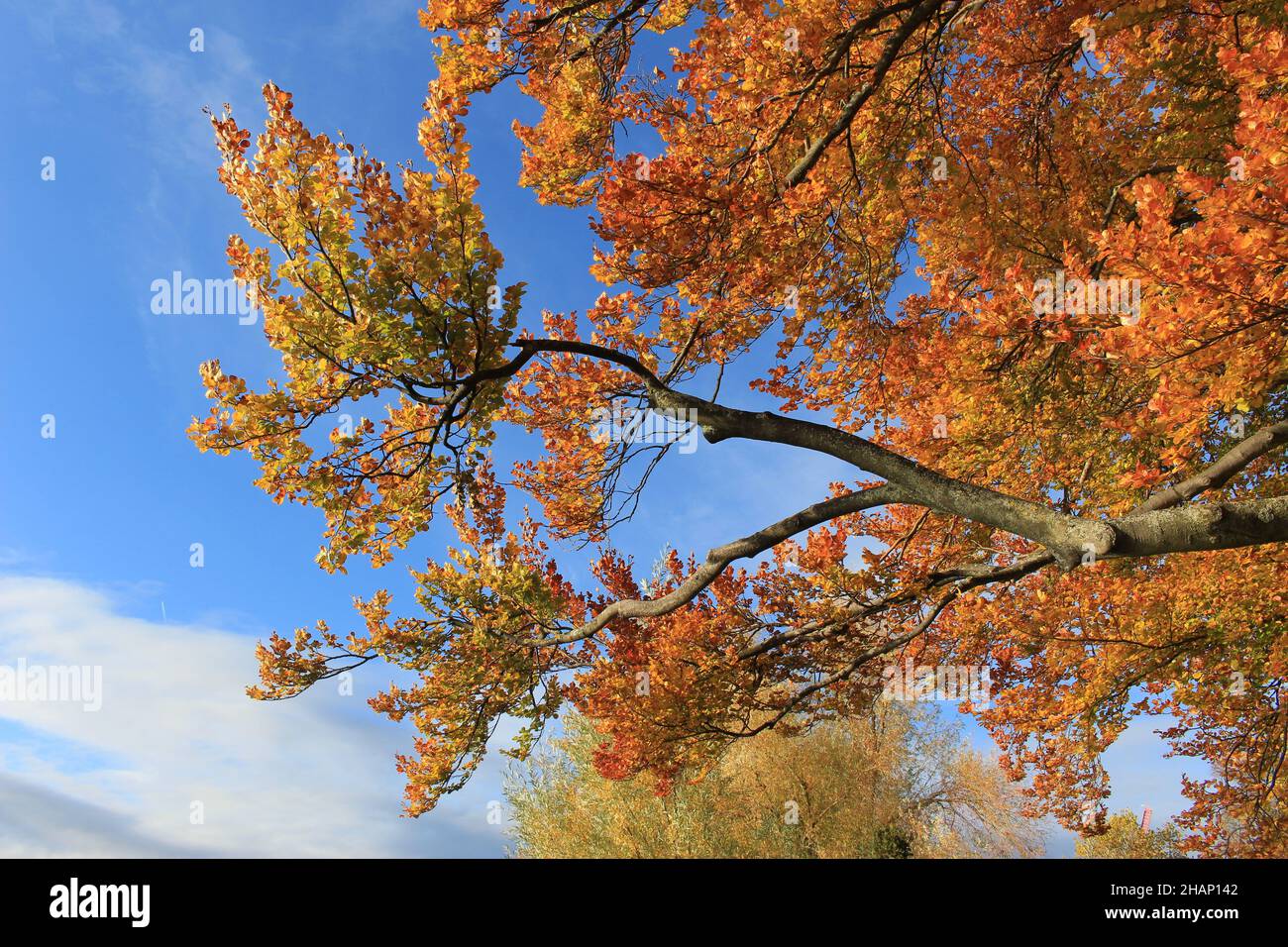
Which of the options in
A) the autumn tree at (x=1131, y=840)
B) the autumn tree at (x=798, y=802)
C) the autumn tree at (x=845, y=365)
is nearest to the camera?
the autumn tree at (x=845, y=365)

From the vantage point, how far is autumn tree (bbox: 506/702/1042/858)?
1806 centimetres

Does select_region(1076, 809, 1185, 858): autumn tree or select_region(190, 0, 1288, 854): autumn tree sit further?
select_region(1076, 809, 1185, 858): autumn tree

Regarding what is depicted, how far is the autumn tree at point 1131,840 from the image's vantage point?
76.1 feet

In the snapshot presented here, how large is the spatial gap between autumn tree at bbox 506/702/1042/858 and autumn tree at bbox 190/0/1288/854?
8392mm

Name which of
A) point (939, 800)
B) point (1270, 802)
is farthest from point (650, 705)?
point (939, 800)

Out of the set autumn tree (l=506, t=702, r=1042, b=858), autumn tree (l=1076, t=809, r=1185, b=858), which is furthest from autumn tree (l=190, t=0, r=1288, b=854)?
autumn tree (l=1076, t=809, r=1185, b=858)

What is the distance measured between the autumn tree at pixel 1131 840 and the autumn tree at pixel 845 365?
527 inches

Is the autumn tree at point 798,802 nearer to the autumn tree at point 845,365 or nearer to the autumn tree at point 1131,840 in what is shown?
the autumn tree at point 1131,840

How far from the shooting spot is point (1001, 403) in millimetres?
9383

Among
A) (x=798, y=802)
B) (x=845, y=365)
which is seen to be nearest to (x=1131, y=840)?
(x=798, y=802)

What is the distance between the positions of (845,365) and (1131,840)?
2189cm

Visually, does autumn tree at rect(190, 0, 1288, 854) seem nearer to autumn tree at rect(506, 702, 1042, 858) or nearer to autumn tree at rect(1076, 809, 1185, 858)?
autumn tree at rect(506, 702, 1042, 858)

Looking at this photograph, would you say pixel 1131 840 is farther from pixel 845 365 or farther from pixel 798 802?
pixel 845 365

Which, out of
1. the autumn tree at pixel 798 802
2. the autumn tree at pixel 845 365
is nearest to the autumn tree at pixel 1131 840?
the autumn tree at pixel 798 802
